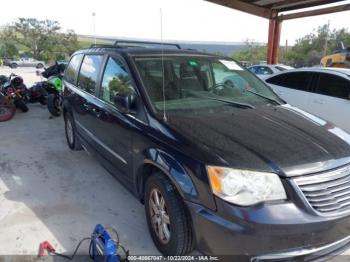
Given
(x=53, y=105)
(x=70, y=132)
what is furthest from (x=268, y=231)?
(x=53, y=105)

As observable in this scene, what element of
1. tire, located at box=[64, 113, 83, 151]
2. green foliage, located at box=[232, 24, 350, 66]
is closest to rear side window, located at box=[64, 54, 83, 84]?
tire, located at box=[64, 113, 83, 151]

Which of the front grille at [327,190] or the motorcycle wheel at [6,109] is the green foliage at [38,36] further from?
the front grille at [327,190]

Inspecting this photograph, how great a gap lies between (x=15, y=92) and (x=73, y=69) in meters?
4.41

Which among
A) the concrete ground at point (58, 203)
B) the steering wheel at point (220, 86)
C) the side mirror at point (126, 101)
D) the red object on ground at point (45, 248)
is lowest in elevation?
the concrete ground at point (58, 203)

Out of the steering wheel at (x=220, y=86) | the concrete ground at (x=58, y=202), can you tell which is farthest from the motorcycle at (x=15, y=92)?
the steering wheel at (x=220, y=86)

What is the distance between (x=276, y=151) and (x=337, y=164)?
0.44 m

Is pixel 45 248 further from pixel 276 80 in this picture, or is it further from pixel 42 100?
pixel 42 100

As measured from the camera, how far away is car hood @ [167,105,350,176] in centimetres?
217

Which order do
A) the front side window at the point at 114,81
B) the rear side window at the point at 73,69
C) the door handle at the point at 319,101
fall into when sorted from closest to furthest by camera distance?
the front side window at the point at 114,81 < the rear side window at the point at 73,69 < the door handle at the point at 319,101

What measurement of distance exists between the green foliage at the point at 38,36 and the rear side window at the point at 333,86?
163 ft

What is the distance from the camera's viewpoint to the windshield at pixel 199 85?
3014mm

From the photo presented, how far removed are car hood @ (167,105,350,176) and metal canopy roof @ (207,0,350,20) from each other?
27.0 feet

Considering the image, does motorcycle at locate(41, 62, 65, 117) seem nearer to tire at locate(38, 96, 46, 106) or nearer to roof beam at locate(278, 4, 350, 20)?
tire at locate(38, 96, 46, 106)

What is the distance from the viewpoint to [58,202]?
367cm
